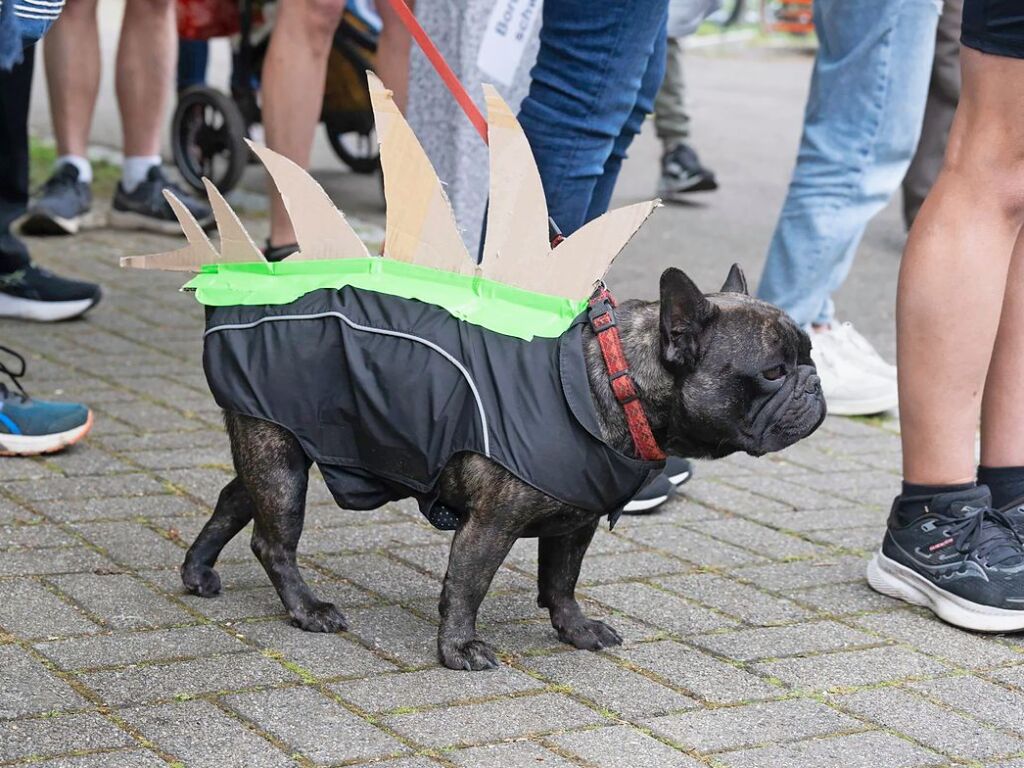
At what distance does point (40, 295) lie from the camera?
17.8 ft

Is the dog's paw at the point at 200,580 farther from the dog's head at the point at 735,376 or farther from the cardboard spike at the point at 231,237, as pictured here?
the dog's head at the point at 735,376

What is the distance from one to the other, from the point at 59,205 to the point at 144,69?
743 millimetres

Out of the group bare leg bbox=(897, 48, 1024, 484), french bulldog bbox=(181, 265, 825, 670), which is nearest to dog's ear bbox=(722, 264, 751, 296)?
french bulldog bbox=(181, 265, 825, 670)

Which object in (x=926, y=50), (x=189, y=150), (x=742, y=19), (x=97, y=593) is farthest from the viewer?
(x=742, y=19)

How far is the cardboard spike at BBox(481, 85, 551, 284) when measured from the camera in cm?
305

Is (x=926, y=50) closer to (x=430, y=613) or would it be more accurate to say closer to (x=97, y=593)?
(x=430, y=613)

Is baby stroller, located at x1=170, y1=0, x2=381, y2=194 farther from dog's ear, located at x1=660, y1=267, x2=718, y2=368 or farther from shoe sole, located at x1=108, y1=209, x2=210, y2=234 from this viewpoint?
dog's ear, located at x1=660, y1=267, x2=718, y2=368

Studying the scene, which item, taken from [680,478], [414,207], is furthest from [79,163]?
[414,207]

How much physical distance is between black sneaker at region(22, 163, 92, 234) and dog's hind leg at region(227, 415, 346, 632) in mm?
3953

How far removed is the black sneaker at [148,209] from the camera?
6969mm

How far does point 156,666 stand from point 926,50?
339cm

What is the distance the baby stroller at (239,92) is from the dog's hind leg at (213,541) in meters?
4.45

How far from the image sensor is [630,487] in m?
2.96

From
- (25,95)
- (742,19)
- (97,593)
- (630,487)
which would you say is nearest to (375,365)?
(630,487)
